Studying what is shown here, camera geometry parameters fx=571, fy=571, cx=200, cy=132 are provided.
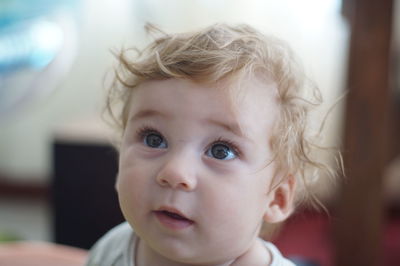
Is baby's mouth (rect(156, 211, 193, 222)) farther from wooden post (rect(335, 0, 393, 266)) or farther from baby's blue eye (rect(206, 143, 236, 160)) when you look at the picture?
wooden post (rect(335, 0, 393, 266))

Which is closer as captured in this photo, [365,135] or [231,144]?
[231,144]

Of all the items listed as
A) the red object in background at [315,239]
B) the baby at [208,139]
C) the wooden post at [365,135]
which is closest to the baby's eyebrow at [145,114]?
the baby at [208,139]

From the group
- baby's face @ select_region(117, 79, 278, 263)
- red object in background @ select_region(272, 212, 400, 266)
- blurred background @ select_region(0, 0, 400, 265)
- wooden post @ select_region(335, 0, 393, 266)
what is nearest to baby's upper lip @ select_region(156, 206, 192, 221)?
baby's face @ select_region(117, 79, 278, 263)

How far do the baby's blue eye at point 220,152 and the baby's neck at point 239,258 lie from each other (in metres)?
0.12

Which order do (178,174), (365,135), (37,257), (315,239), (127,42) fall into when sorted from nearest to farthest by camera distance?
(178,174) → (37,257) → (365,135) → (315,239) → (127,42)

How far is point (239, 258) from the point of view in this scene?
1.88 ft

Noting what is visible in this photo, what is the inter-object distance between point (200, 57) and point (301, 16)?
188 cm

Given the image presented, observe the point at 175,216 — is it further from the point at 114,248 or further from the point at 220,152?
the point at 114,248

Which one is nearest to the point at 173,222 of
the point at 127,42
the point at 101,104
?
the point at 101,104

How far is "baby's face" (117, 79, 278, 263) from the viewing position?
50 cm

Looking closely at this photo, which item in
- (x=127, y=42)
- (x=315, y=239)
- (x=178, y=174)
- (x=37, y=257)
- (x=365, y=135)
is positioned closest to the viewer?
(x=178, y=174)

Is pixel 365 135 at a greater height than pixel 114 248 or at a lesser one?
lesser

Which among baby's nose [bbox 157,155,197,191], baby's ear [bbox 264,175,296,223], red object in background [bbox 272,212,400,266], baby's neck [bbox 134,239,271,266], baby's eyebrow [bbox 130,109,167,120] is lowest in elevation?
red object in background [bbox 272,212,400,266]

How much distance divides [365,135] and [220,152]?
728 millimetres
